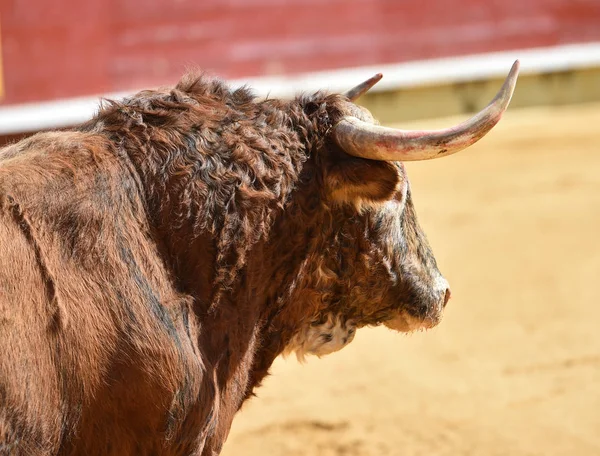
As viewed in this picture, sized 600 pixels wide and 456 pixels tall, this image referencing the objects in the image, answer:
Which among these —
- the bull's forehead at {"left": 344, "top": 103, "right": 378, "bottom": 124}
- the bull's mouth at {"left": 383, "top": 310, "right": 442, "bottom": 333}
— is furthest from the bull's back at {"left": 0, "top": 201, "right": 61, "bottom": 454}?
the bull's mouth at {"left": 383, "top": 310, "right": 442, "bottom": 333}

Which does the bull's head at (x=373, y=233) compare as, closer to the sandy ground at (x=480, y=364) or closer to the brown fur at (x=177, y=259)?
the brown fur at (x=177, y=259)

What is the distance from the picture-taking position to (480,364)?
5516 mm

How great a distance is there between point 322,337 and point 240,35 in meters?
8.25

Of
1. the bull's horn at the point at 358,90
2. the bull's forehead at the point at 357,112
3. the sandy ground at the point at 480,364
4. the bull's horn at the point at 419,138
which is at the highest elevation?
the bull's horn at the point at 358,90

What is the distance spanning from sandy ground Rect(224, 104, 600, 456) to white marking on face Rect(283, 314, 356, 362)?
0.29m

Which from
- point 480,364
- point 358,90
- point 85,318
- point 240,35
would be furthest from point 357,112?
point 240,35

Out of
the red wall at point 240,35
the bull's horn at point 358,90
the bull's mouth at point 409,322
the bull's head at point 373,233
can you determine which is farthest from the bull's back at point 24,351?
the red wall at point 240,35

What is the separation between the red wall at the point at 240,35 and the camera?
956 cm

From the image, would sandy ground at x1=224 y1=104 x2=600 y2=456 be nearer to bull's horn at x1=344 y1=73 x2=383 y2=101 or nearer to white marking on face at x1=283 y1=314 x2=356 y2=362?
white marking on face at x1=283 y1=314 x2=356 y2=362

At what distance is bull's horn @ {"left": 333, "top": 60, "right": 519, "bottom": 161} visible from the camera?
97.7 inches

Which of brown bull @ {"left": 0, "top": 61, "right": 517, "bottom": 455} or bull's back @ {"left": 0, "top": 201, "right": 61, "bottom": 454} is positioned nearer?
bull's back @ {"left": 0, "top": 201, "right": 61, "bottom": 454}

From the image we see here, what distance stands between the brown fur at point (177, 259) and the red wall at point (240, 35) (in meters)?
6.25

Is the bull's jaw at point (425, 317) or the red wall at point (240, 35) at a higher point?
the red wall at point (240, 35)

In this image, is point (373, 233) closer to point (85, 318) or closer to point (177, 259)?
point (177, 259)
